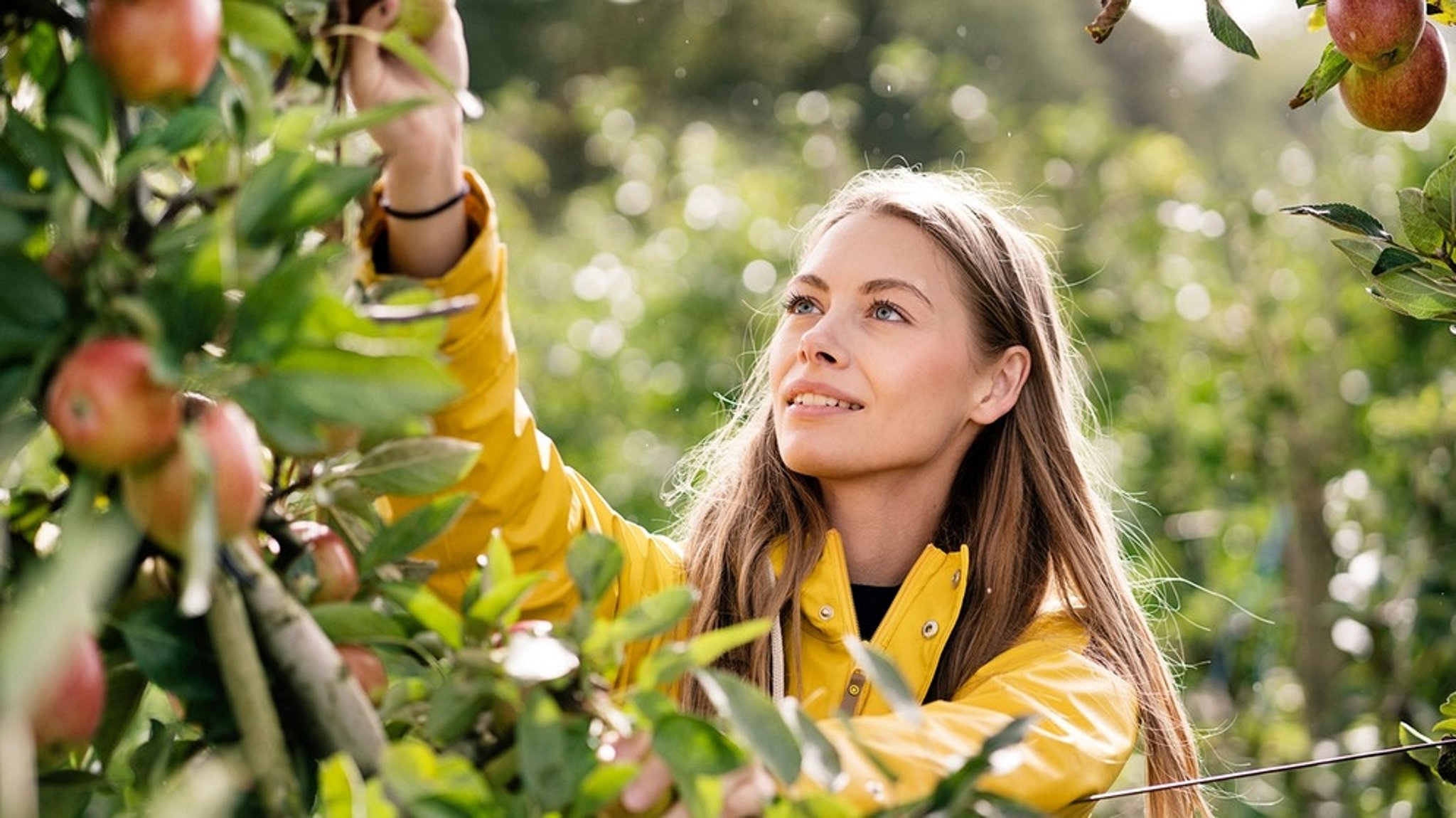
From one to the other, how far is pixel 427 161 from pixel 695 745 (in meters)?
0.51

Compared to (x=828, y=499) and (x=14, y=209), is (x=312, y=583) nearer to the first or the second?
(x=14, y=209)

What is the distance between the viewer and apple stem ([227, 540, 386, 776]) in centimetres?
62

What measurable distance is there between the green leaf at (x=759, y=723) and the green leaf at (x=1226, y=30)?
0.63 metres

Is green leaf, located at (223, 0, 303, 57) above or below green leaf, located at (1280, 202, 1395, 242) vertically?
above

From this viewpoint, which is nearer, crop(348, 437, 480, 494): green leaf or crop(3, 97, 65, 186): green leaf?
crop(3, 97, 65, 186): green leaf

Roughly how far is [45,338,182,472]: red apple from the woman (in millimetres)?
565

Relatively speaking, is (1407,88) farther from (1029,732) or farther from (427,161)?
(427,161)

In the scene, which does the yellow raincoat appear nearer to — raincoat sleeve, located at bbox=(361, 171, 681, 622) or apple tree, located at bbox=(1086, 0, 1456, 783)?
raincoat sleeve, located at bbox=(361, 171, 681, 622)

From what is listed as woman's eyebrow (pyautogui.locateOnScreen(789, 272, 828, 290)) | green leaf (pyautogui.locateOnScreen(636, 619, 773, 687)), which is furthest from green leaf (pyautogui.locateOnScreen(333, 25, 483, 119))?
woman's eyebrow (pyautogui.locateOnScreen(789, 272, 828, 290))

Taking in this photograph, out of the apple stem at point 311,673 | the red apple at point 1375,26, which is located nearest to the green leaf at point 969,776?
the apple stem at point 311,673

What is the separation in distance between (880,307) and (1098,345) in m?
2.60

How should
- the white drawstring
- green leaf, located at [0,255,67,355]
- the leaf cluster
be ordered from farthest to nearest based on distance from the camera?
the white drawstring → the leaf cluster → green leaf, located at [0,255,67,355]

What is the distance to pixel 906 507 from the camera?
169 centimetres

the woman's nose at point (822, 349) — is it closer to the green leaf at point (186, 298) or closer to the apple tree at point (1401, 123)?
the apple tree at point (1401, 123)
